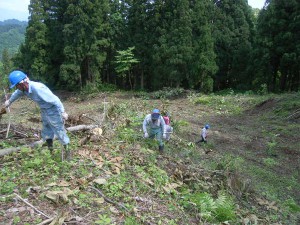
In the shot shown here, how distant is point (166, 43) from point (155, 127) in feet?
57.8

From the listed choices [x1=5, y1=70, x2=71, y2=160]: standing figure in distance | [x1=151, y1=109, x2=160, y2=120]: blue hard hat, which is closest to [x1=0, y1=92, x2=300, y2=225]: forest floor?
[x1=5, y1=70, x2=71, y2=160]: standing figure in distance

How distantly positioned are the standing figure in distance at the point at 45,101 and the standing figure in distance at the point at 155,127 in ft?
9.47

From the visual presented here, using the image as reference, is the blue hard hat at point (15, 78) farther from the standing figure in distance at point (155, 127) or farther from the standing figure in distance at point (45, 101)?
the standing figure in distance at point (155, 127)

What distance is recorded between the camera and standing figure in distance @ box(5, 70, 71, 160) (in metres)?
4.97

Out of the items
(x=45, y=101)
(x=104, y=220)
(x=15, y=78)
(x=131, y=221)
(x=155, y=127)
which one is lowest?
(x=131, y=221)

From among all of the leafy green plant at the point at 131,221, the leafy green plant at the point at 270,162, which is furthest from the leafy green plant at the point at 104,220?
the leafy green plant at the point at 270,162

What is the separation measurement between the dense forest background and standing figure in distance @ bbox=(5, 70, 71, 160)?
1920 centimetres

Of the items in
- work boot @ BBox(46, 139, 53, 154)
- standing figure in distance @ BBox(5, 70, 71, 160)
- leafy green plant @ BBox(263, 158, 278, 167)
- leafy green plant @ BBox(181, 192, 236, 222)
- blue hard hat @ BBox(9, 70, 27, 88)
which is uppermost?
blue hard hat @ BBox(9, 70, 27, 88)

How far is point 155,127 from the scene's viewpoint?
8.32m

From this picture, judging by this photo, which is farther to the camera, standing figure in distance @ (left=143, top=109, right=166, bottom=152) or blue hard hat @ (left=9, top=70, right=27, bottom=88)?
standing figure in distance @ (left=143, top=109, right=166, bottom=152)

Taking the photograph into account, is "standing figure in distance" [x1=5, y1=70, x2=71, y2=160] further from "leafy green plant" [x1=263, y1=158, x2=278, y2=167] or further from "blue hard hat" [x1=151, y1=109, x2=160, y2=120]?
"leafy green plant" [x1=263, y1=158, x2=278, y2=167]

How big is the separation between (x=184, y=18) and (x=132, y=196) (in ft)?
70.2

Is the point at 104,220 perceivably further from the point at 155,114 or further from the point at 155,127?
the point at 155,127

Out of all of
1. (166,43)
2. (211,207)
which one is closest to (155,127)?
(211,207)
